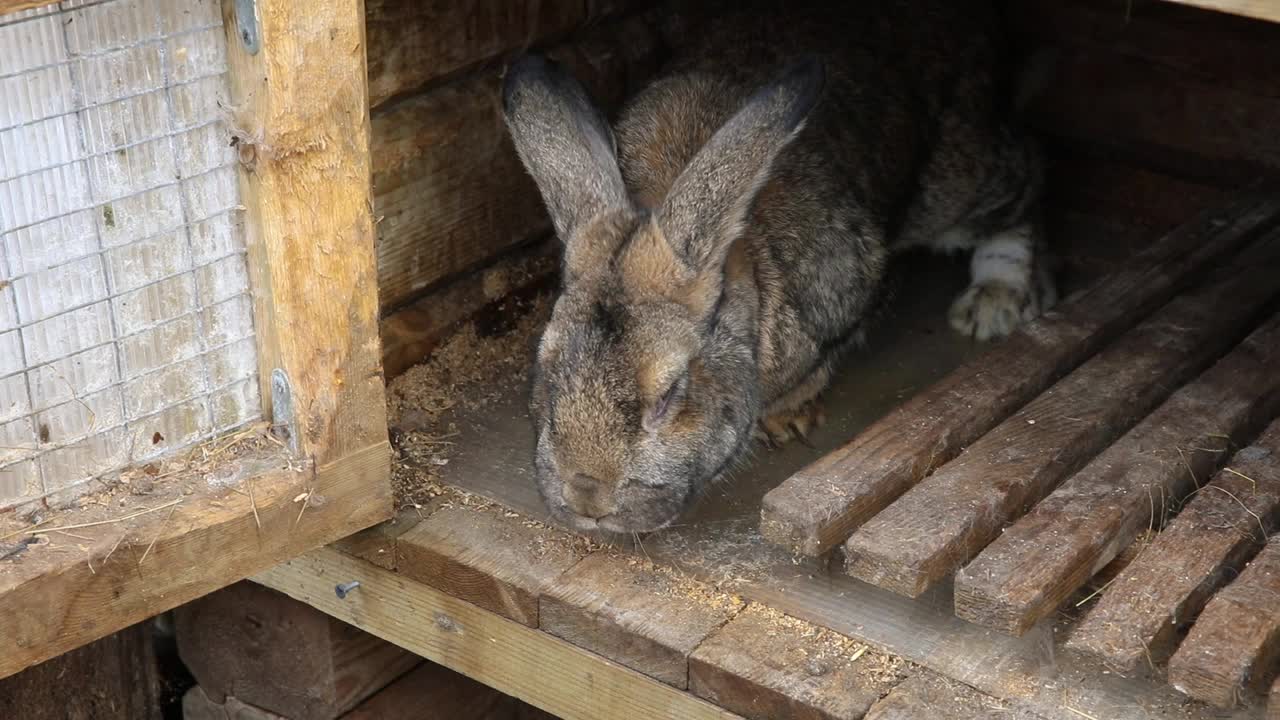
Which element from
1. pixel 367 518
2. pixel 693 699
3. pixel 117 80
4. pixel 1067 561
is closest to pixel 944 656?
pixel 1067 561

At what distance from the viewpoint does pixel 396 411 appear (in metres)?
3.91

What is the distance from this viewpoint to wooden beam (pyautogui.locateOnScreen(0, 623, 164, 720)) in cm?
381

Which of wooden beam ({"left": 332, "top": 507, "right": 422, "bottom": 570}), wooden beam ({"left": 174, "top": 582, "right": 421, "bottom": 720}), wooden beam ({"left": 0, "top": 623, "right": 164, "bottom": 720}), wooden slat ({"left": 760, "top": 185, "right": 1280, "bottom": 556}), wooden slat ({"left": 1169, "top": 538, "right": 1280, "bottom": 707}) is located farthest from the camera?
wooden beam ({"left": 174, "top": 582, "right": 421, "bottom": 720})

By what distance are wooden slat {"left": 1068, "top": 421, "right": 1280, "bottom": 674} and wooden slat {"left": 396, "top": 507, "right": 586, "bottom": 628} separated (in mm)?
1082

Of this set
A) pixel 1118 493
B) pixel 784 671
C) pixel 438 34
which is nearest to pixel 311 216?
pixel 438 34

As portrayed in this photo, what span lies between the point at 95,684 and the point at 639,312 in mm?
1854

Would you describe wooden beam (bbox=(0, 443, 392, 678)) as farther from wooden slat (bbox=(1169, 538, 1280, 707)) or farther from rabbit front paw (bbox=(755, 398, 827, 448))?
wooden slat (bbox=(1169, 538, 1280, 707))

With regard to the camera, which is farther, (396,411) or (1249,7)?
(396,411)

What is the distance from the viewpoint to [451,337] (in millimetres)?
4145

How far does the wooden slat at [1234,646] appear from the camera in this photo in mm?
2588

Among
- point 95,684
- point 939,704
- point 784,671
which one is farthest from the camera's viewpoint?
point 95,684

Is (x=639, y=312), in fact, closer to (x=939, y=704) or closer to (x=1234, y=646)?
(x=939, y=704)

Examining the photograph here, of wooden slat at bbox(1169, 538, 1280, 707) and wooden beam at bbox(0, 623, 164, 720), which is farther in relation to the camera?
wooden beam at bbox(0, 623, 164, 720)

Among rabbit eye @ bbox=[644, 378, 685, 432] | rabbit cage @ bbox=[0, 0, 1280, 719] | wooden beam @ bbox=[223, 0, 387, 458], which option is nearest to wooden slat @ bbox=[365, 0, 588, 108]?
rabbit cage @ bbox=[0, 0, 1280, 719]
